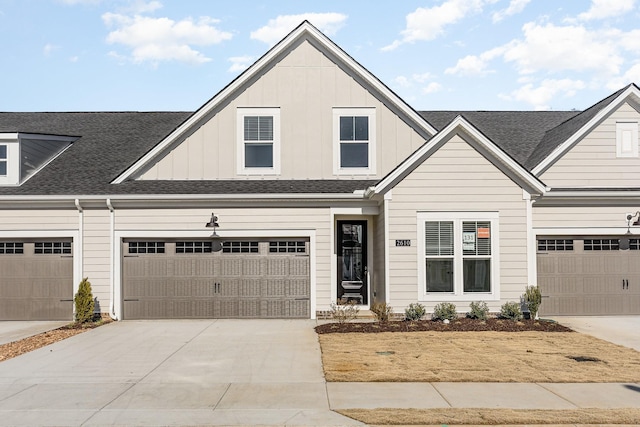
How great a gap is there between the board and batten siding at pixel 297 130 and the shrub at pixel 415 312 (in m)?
4.18

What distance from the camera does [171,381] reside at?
29.9ft

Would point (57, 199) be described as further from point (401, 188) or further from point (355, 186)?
point (401, 188)

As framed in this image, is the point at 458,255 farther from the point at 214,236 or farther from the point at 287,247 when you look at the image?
the point at 214,236

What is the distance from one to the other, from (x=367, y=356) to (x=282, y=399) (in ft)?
10.4

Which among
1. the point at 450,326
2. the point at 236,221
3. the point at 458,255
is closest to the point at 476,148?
the point at 458,255

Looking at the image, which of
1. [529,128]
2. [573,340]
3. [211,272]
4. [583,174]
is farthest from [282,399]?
[529,128]

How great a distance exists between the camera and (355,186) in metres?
16.8

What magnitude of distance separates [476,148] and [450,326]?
4511 mm

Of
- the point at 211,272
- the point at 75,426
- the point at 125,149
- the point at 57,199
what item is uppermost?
the point at 125,149

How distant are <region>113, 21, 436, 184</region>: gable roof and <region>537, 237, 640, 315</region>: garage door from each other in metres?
4.98

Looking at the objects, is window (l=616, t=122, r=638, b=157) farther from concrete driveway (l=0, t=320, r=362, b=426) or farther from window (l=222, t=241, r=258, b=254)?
window (l=222, t=241, r=258, b=254)

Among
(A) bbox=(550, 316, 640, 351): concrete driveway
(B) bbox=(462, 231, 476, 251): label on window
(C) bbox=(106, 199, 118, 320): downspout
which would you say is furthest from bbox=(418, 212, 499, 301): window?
(C) bbox=(106, 199, 118, 320): downspout

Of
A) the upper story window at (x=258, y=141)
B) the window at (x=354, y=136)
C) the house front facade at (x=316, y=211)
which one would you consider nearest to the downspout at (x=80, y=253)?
the house front facade at (x=316, y=211)

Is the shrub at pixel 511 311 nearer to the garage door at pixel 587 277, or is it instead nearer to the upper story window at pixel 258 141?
the garage door at pixel 587 277
